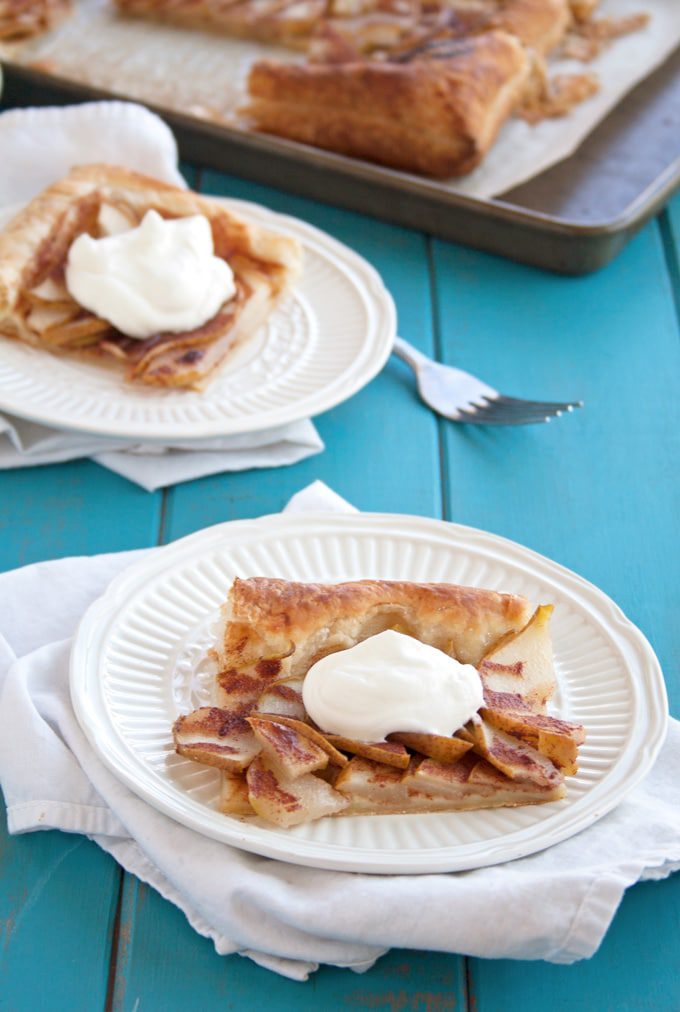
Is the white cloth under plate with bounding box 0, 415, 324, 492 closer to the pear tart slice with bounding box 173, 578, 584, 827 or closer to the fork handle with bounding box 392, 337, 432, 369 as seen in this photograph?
the fork handle with bounding box 392, 337, 432, 369

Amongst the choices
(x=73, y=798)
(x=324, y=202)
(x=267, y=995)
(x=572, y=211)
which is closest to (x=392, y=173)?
(x=324, y=202)

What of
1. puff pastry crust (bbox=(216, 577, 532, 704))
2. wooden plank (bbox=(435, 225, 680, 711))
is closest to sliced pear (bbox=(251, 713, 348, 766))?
puff pastry crust (bbox=(216, 577, 532, 704))

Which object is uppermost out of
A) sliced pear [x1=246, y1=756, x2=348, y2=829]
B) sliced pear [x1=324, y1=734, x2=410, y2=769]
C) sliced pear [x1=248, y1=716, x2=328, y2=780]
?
sliced pear [x1=324, y1=734, x2=410, y2=769]

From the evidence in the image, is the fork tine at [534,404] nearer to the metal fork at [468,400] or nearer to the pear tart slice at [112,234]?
the metal fork at [468,400]

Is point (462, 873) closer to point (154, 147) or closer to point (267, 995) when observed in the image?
point (267, 995)

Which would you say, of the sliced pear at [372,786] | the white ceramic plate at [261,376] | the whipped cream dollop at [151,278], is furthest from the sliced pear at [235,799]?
the whipped cream dollop at [151,278]
